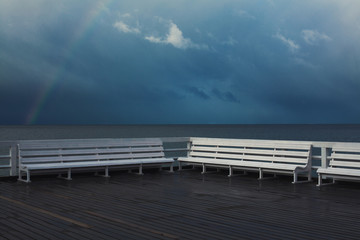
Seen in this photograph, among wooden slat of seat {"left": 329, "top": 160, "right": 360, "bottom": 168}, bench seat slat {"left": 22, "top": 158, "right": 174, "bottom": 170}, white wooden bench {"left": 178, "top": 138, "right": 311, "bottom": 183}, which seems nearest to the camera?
wooden slat of seat {"left": 329, "top": 160, "right": 360, "bottom": 168}

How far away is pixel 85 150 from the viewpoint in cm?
1023

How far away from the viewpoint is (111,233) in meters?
4.91

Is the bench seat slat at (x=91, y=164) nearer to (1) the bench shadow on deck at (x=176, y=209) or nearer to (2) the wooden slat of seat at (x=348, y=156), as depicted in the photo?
(1) the bench shadow on deck at (x=176, y=209)

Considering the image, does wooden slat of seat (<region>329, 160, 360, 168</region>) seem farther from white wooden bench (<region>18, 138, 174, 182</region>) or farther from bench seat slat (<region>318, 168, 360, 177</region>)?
white wooden bench (<region>18, 138, 174, 182</region>)

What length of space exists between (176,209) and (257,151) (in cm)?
422

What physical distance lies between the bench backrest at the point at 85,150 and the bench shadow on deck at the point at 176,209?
528 mm

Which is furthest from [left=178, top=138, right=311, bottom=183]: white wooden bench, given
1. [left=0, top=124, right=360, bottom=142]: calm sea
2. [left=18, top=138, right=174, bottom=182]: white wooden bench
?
[left=0, top=124, right=360, bottom=142]: calm sea

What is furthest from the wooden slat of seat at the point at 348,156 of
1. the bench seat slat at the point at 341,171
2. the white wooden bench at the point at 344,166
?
the bench seat slat at the point at 341,171

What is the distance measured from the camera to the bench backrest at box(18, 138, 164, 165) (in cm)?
951

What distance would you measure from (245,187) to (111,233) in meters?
4.11

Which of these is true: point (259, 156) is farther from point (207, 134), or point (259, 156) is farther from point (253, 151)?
point (207, 134)

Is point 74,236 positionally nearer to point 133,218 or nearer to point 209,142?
point 133,218

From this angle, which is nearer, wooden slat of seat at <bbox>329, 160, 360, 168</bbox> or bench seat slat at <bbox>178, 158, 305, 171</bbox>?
wooden slat of seat at <bbox>329, 160, 360, 168</bbox>

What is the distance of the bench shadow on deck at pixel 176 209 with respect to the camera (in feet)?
16.4
